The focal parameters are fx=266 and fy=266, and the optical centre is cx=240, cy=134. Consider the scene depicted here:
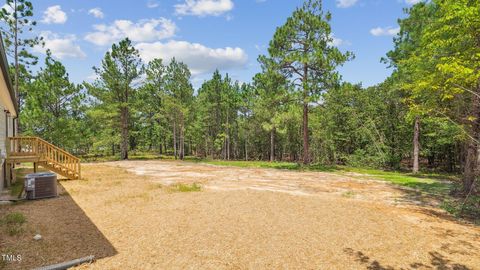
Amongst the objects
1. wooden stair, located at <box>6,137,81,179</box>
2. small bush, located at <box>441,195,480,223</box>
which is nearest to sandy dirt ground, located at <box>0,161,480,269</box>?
small bush, located at <box>441,195,480,223</box>

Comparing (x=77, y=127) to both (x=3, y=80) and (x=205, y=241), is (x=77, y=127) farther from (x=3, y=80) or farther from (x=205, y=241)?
(x=205, y=241)

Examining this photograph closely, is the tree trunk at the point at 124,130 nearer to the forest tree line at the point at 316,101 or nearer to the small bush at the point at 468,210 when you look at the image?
the forest tree line at the point at 316,101

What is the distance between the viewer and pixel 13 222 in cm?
619

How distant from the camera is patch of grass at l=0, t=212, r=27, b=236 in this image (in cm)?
556

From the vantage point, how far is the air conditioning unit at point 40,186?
8812mm

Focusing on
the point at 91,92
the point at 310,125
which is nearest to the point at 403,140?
the point at 310,125

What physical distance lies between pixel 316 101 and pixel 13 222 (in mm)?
17913

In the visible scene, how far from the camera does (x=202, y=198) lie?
30.1 ft

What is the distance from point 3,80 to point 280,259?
10620 millimetres

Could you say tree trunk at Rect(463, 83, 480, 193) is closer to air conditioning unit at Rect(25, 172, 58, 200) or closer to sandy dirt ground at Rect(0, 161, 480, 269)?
sandy dirt ground at Rect(0, 161, 480, 269)

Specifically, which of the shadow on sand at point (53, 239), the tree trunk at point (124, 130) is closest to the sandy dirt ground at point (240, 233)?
the shadow on sand at point (53, 239)

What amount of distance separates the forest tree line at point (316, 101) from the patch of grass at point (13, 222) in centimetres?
1090

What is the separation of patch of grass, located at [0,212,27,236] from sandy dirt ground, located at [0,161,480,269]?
0.18 m

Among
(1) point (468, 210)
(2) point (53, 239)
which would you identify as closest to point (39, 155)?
(2) point (53, 239)
